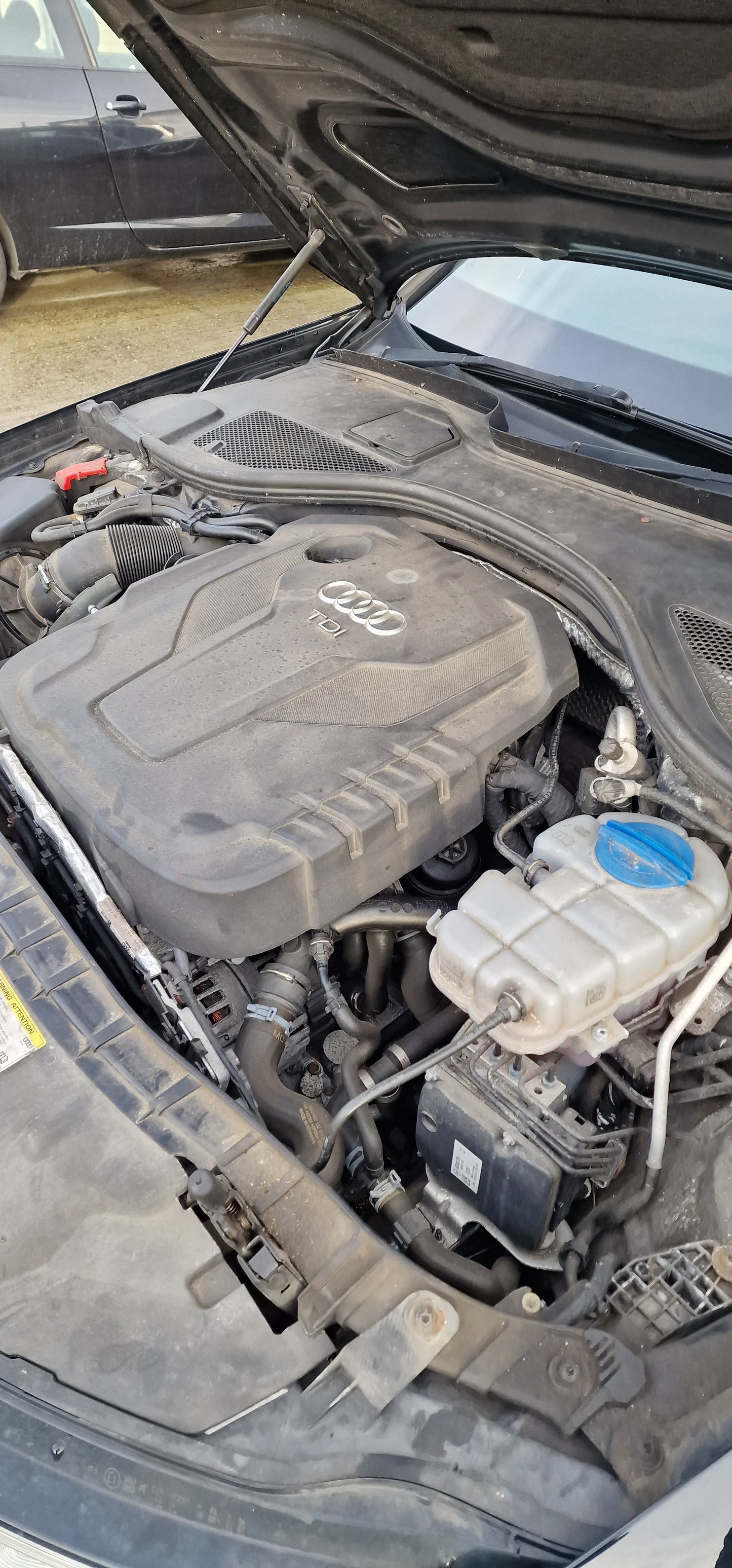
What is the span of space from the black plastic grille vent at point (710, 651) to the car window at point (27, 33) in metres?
4.79

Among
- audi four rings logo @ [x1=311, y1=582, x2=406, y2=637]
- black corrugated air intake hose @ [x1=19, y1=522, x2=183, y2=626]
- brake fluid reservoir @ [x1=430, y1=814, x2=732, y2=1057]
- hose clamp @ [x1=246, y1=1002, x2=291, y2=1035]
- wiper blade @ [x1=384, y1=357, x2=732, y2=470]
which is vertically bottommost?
hose clamp @ [x1=246, y1=1002, x2=291, y2=1035]

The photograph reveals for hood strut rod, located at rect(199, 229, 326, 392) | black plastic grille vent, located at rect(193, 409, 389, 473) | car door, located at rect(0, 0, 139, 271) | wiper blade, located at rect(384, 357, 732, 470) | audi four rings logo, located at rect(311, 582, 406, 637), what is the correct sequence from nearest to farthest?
audi four rings logo, located at rect(311, 582, 406, 637), wiper blade, located at rect(384, 357, 732, 470), black plastic grille vent, located at rect(193, 409, 389, 473), hood strut rod, located at rect(199, 229, 326, 392), car door, located at rect(0, 0, 139, 271)

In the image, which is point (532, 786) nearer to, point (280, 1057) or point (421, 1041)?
point (421, 1041)

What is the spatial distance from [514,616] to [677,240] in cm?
70

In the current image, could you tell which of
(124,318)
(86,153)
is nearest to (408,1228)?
(86,153)

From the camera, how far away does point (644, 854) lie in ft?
4.47

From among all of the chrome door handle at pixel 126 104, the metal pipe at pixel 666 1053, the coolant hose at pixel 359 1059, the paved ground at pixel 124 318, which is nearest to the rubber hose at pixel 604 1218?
the metal pipe at pixel 666 1053

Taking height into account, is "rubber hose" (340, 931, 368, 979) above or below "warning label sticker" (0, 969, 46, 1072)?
below

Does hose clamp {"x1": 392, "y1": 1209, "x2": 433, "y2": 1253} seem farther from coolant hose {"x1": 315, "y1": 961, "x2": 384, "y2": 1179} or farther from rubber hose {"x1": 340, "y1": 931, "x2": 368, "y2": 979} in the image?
rubber hose {"x1": 340, "y1": 931, "x2": 368, "y2": 979}

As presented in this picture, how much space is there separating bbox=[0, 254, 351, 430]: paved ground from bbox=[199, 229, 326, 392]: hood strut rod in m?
2.08

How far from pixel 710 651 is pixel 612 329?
94 centimetres

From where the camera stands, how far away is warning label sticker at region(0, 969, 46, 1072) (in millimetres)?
1303

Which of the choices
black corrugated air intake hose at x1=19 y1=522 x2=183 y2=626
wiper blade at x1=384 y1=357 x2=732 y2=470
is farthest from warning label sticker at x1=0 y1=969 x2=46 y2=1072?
wiper blade at x1=384 y1=357 x2=732 y2=470

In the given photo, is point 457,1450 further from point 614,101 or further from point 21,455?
point 21,455
